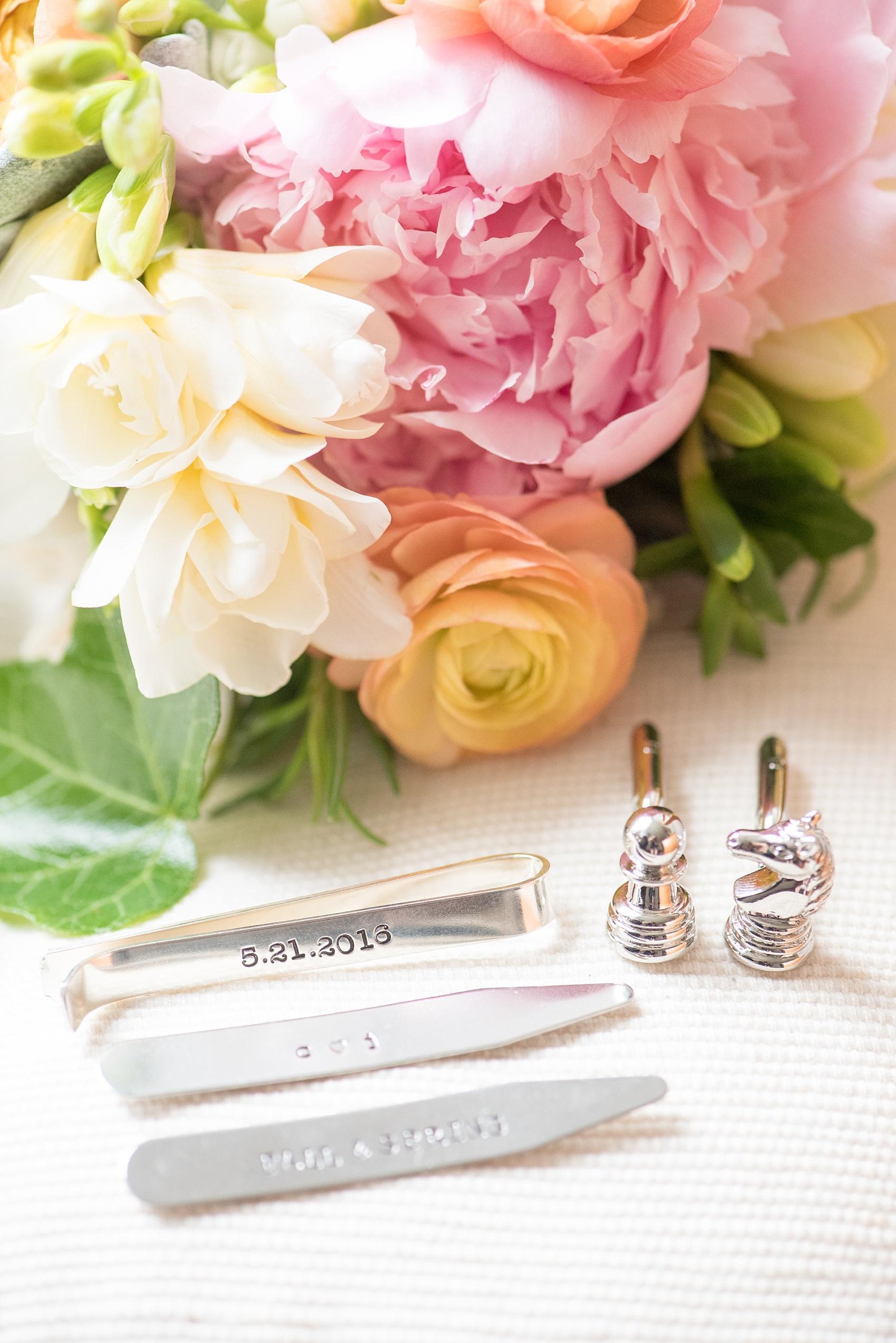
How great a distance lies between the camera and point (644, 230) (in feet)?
1.32

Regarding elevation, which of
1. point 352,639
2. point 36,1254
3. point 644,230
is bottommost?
point 36,1254

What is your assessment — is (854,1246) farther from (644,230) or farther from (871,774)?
(644,230)

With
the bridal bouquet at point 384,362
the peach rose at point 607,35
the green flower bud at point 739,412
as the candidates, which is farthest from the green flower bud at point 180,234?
the green flower bud at point 739,412

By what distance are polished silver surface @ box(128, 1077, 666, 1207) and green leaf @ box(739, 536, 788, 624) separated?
9.7 inches

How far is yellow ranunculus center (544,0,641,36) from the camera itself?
0.34 m

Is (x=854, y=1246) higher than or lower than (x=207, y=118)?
lower

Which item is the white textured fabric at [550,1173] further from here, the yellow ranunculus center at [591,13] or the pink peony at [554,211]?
the yellow ranunculus center at [591,13]

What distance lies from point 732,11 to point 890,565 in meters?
0.30

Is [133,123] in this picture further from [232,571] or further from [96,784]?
[96,784]

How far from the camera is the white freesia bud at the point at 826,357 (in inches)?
18.8

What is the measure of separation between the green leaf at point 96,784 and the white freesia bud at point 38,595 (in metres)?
0.03

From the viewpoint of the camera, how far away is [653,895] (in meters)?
0.40

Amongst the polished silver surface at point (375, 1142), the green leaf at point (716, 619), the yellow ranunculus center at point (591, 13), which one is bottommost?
the polished silver surface at point (375, 1142)

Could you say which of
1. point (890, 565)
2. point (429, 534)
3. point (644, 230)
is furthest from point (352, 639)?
point (890, 565)
